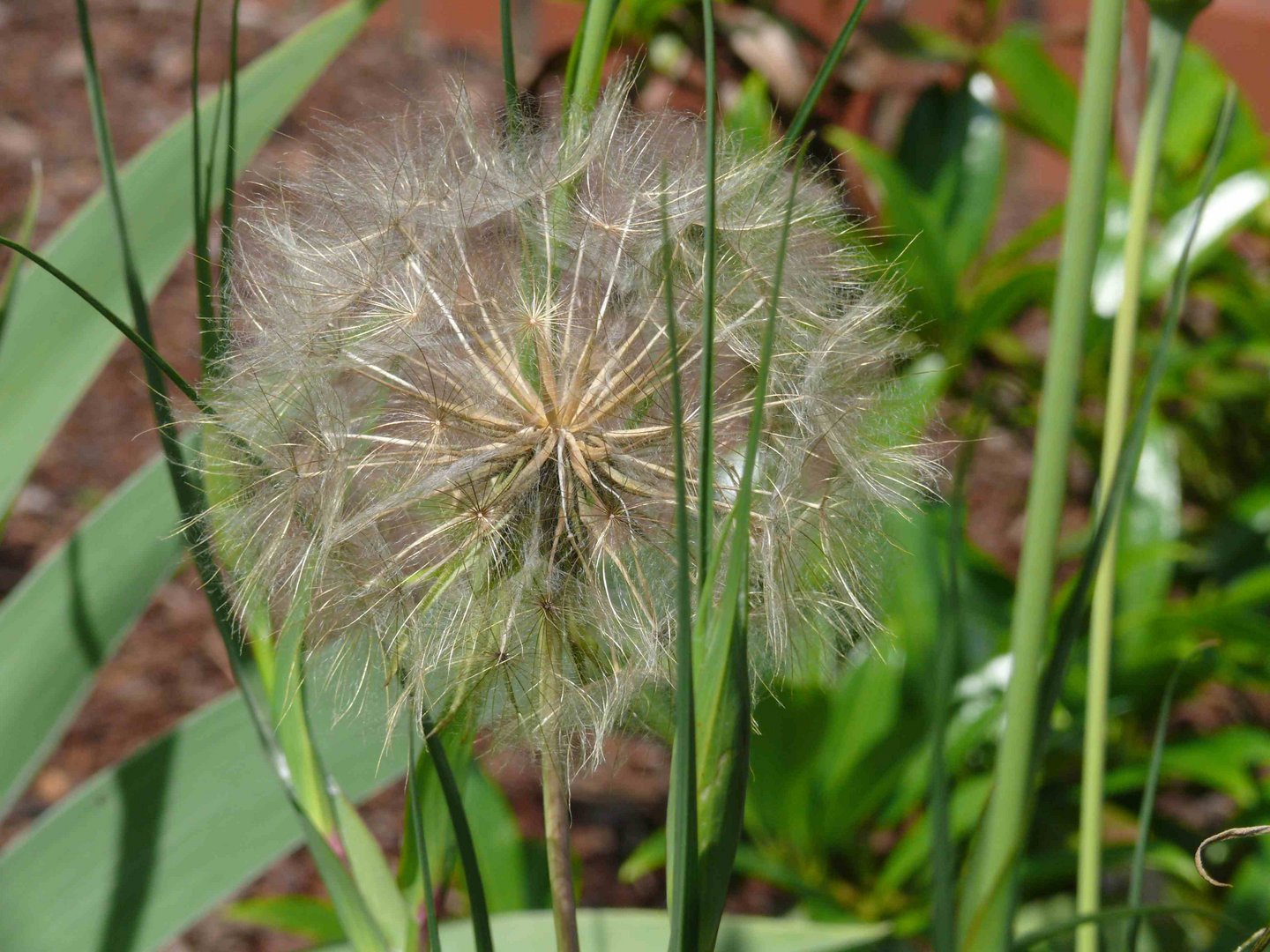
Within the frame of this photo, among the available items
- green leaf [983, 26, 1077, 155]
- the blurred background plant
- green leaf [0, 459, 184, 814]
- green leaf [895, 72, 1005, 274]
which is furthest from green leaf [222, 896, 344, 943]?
green leaf [983, 26, 1077, 155]

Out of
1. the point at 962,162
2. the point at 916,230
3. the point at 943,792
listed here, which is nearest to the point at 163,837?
the point at 943,792

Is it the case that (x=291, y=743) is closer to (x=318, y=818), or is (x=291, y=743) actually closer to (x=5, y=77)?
(x=318, y=818)

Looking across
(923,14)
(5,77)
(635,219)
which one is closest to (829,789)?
(635,219)

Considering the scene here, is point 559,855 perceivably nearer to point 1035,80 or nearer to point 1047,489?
point 1047,489

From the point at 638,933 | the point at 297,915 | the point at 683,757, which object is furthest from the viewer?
the point at 297,915

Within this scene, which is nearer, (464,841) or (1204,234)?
(464,841)

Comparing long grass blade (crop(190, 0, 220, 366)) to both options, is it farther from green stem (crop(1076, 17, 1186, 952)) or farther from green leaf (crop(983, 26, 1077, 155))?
green leaf (crop(983, 26, 1077, 155))
